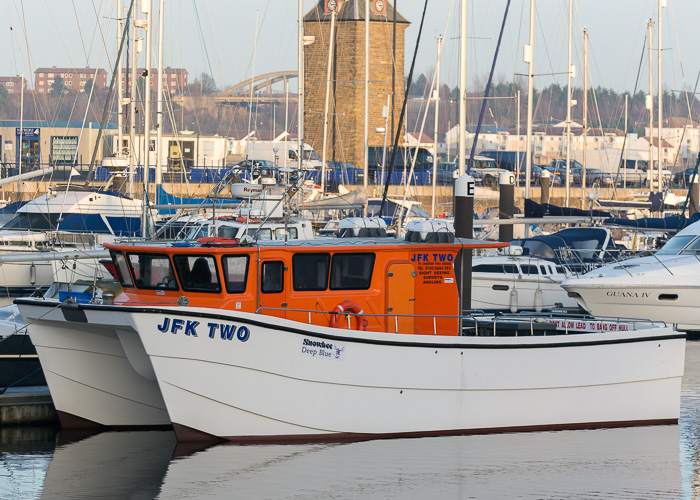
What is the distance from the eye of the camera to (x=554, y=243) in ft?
88.3

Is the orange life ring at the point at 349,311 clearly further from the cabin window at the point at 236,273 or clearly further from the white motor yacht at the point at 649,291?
the white motor yacht at the point at 649,291

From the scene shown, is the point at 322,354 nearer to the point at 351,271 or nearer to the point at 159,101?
the point at 351,271

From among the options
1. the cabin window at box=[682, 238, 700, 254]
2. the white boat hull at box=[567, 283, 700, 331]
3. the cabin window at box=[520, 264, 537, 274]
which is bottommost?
the white boat hull at box=[567, 283, 700, 331]

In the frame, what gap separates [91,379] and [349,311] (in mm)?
3507

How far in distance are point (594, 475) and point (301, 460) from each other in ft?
11.2

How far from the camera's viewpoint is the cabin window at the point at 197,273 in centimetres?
1293

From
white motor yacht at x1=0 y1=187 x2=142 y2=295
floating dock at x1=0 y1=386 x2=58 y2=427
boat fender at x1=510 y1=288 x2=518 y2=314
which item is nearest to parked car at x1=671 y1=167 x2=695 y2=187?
boat fender at x1=510 y1=288 x2=518 y2=314

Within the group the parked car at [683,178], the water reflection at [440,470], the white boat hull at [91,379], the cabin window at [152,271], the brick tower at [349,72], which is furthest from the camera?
the brick tower at [349,72]

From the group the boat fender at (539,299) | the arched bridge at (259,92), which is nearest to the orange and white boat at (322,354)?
the boat fender at (539,299)

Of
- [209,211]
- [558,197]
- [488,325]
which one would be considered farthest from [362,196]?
[558,197]

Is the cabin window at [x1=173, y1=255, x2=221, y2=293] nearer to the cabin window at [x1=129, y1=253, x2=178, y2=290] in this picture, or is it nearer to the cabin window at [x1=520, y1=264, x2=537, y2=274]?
the cabin window at [x1=129, y1=253, x2=178, y2=290]

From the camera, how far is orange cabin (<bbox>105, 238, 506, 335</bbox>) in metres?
13.0

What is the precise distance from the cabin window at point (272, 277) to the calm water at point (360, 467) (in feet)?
6.27

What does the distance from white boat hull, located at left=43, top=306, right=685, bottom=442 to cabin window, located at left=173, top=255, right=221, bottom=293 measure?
726 millimetres
